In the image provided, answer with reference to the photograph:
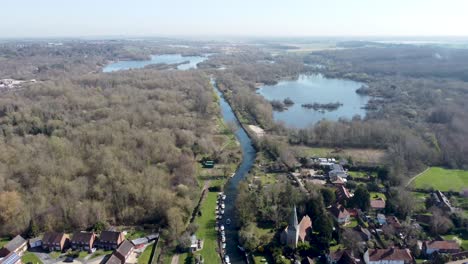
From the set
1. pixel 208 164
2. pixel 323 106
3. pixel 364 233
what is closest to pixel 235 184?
pixel 208 164

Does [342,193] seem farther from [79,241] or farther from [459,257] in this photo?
[79,241]

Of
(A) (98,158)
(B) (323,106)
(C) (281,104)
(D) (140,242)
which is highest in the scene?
(A) (98,158)

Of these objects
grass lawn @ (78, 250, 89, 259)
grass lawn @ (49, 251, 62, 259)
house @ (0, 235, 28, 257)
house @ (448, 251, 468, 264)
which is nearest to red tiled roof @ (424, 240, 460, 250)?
house @ (448, 251, 468, 264)

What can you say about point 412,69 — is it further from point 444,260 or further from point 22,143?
point 22,143

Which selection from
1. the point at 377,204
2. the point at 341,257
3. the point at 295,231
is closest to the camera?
the point at 341,257

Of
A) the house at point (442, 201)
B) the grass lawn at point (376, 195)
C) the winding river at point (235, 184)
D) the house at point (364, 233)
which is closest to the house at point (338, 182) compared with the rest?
the grass lawn at point (376, 195)

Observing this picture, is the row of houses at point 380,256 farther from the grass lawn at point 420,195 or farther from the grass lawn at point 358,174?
the grass lawn at point 358,174

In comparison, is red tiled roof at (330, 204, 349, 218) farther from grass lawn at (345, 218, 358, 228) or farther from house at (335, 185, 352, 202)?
house at (335, 185, 352, 202)
